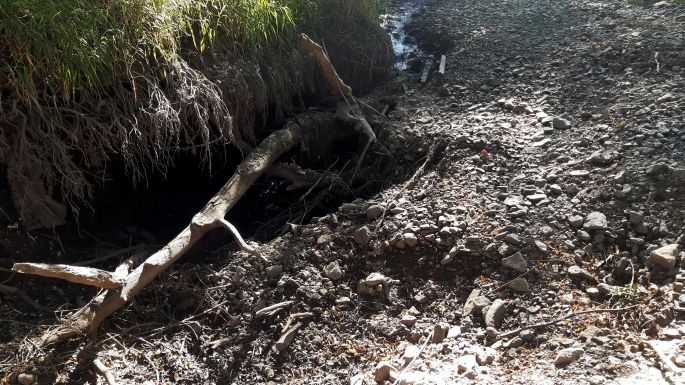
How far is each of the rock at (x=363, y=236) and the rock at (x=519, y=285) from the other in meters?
0.82

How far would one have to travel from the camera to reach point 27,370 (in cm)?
281

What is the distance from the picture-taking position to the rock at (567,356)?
2451 millimetres

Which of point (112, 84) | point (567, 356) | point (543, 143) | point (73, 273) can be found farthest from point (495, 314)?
point (112, 84)

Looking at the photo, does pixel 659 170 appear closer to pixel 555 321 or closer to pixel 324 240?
pixel 555 321

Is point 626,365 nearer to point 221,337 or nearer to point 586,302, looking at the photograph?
point 586,302

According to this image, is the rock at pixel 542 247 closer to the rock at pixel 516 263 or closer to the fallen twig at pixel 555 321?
the rock at pixel 516 263

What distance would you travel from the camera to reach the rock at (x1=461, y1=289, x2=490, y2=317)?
2900 mm

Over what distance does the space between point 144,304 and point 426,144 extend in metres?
2.06

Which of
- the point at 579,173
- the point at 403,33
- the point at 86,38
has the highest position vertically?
the point at 86,38

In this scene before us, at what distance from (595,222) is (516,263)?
49cm

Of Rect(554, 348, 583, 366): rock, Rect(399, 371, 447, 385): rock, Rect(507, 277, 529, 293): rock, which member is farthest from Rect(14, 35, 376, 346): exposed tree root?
Rect(554, 348, 583, 366): rock

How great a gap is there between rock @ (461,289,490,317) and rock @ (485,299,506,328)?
5 cm

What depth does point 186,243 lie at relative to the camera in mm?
3279

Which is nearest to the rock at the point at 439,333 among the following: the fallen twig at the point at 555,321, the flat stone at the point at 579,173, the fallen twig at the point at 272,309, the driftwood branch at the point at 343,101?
the fallen twig at the point at 555,321
